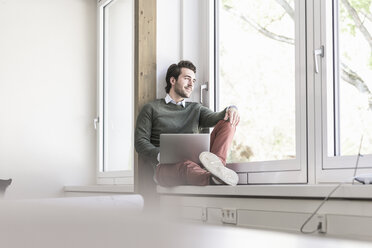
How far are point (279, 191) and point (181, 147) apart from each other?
0.68 m

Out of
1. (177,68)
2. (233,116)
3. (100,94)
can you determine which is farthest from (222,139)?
(100,94)

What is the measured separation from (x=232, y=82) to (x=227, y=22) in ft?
1.30

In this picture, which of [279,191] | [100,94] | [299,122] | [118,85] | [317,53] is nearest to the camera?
[279,191]

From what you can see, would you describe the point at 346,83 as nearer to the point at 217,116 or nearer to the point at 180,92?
the point at 217,116

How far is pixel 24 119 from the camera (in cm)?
468

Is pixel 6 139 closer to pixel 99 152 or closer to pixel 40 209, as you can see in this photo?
pixel 99 152

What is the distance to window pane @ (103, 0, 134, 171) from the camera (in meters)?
4.57

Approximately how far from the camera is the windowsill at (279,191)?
1.95 metres

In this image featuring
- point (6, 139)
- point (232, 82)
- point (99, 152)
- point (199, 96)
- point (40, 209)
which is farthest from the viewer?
point (99, 152)

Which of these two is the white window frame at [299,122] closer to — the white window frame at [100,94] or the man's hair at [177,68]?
the man's hair at [177,68]

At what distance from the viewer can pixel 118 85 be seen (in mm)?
4730

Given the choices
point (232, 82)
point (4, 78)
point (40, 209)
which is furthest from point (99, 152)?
point (40, 209)

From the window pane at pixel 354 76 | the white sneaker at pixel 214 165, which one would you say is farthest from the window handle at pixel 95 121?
the window pane at pixel 354 76

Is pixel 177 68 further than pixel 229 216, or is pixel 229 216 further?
pixel 177 68
